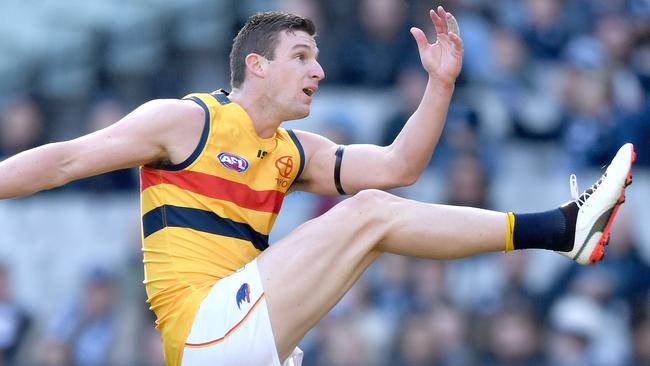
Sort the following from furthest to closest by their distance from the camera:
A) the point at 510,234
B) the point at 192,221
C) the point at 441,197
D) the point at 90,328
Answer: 1. the point at 90,328
2. the point at 441,197
3. the point at 192,221
4. the point at 510,234

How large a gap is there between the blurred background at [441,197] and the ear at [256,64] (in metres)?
4.08

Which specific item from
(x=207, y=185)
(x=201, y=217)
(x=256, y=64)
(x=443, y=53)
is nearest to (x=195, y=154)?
(x=207, y=185)

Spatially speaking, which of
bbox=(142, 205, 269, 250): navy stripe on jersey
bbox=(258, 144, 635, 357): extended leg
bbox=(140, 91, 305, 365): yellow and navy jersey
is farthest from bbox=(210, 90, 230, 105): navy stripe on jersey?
bbox=(258, 144, 635, 357): extended leg

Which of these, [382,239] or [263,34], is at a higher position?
[263,34]

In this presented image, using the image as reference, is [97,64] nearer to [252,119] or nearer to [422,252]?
Answer: [252,119]

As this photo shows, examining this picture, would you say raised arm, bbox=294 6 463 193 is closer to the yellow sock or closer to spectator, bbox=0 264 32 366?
the yellow sock

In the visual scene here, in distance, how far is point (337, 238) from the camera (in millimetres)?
6406

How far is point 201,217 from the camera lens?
22.1 ft

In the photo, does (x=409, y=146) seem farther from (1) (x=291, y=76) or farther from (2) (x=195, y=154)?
(2) (x=195, y=154)

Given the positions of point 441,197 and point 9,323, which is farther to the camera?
point 9,323

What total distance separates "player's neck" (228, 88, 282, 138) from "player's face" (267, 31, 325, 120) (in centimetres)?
5

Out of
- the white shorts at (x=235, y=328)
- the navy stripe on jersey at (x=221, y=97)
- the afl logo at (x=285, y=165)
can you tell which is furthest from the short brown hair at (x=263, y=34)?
the white shorts at (x=235, y=328)

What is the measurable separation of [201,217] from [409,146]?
3.86 ft

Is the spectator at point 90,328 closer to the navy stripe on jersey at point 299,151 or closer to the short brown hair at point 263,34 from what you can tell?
the navy stripe on jersey at point 299,151
